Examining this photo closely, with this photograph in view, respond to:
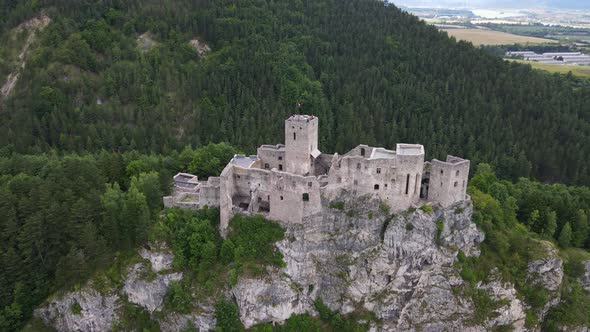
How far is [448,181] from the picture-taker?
61469 mm

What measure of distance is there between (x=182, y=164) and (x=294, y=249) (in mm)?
30588

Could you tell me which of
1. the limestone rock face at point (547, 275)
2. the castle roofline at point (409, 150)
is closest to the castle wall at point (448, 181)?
the castle roofline at point (409, 150)

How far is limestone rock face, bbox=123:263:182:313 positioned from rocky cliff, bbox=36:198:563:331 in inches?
5.1

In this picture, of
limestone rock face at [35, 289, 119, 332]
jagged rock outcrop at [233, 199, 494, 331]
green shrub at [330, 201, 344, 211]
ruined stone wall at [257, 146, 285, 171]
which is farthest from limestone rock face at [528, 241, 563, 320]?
limestone rock face at [35, 289, 119, 332]

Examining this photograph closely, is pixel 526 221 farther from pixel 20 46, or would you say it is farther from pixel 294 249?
pixel 20 46

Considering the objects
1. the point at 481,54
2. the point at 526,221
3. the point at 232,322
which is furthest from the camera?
the point at 481,54

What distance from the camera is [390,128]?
117125 millimetres

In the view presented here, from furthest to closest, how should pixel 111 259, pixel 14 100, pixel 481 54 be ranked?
pixel 481 54 → pixel 14 100 → pixel 111 259

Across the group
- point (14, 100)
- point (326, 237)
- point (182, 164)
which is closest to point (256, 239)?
point (326, 237)

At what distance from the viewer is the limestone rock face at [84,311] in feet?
209

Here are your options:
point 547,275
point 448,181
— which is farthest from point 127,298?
point 547,275

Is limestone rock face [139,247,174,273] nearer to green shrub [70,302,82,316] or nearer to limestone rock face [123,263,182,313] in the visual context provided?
limestone rock face [123,263,182,313]

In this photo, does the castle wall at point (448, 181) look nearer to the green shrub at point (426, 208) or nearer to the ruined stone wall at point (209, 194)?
the green shrub at point (426, 208)

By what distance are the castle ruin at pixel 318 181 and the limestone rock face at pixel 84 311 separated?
634 inches
